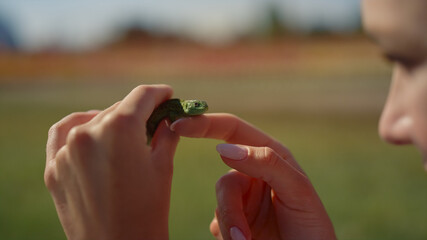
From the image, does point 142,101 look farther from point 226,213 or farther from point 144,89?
point 226,213

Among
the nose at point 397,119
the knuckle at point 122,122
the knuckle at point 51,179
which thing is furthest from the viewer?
the nose at point 397,119

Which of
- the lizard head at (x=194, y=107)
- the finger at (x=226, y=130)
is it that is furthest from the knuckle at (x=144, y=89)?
the lizard head at (x=194, y=107)

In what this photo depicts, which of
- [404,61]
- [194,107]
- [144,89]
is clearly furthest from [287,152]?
[144,89]

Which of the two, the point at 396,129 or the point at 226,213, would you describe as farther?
the point at 226,213

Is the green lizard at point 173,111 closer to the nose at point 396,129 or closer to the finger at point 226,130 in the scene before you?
the finger at point 226,130

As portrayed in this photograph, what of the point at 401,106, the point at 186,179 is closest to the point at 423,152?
the point at 401,106

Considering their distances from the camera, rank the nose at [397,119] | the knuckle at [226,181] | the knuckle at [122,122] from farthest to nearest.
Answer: the knuckle at [226,181] → the nose at [397,119] → the knuckle at [122,122]

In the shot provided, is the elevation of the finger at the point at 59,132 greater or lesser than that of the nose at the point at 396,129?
greater
